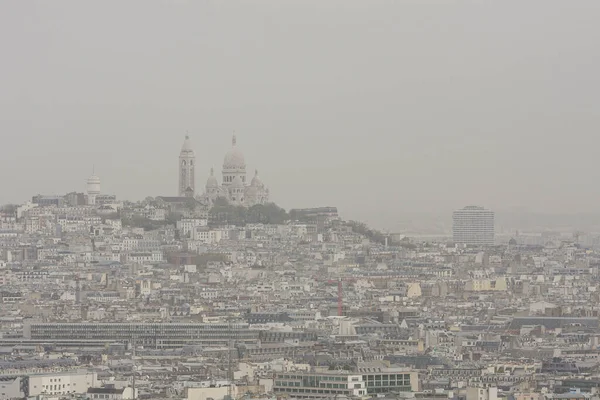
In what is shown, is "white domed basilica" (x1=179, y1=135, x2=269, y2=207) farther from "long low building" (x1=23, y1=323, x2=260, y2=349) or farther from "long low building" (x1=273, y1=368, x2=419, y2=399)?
"long low building" (x1=273, y1=368, x2=419, y2=399)

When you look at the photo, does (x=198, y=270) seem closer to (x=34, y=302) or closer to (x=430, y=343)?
(x=34, y=302)

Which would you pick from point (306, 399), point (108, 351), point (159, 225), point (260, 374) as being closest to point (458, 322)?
point (108, 351)

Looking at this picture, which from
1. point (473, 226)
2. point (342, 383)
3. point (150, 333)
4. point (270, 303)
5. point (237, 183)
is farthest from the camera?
point (237, 183)

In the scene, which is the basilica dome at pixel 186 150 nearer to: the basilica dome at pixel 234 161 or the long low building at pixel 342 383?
the basilica dome at pixel 234 161

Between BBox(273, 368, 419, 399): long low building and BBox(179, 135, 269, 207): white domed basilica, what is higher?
BBox(179, 135, 269, 207): white domed basilica

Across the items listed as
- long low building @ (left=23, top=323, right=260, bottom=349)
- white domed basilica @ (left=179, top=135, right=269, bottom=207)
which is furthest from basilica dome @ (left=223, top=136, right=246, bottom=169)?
long low building @ (left=23, top=323, right=260, bottom=349)

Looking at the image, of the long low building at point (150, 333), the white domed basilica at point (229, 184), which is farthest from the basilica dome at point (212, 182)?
the long low building at point (150, 333)

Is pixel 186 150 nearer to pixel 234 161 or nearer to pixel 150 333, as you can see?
pixel 234 161

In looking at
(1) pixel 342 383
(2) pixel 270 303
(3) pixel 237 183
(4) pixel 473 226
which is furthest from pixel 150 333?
(3) pixel 237 183
